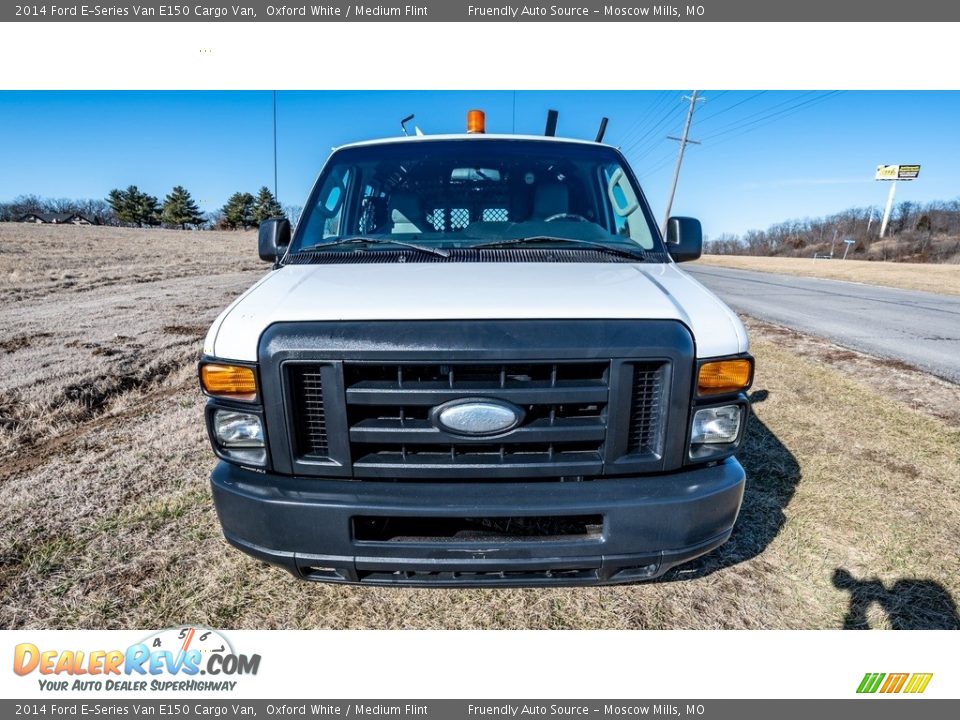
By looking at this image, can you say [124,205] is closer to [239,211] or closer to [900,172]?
[239,211]

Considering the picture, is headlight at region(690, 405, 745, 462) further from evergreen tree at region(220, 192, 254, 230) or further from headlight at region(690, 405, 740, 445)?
evergreen tree at region(220, 192, 254, 230)

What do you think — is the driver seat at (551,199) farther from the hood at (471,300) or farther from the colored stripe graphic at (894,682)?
the colored stripe graphic at (894,682)

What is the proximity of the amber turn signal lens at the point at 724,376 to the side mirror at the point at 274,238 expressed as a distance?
243 centimetres

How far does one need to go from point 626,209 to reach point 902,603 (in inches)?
98.6

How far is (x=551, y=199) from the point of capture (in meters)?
3.18

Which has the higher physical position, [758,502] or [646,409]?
[646,409]

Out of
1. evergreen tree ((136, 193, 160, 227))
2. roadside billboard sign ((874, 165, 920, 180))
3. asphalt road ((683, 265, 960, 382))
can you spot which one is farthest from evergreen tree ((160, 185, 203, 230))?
roadside billboard sign ((874, 165, 920, 180))

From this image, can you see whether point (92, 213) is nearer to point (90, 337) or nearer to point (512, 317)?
point (90, 337)

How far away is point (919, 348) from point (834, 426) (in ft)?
14.9

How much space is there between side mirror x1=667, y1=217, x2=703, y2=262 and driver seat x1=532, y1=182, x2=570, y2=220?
26.3 inches

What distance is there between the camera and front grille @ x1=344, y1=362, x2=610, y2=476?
6.30 ft

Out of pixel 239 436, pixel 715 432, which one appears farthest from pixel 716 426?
pixel 239 436

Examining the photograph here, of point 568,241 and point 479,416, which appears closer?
point 479,416

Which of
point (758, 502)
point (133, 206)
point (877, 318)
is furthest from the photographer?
point (133, 206)
